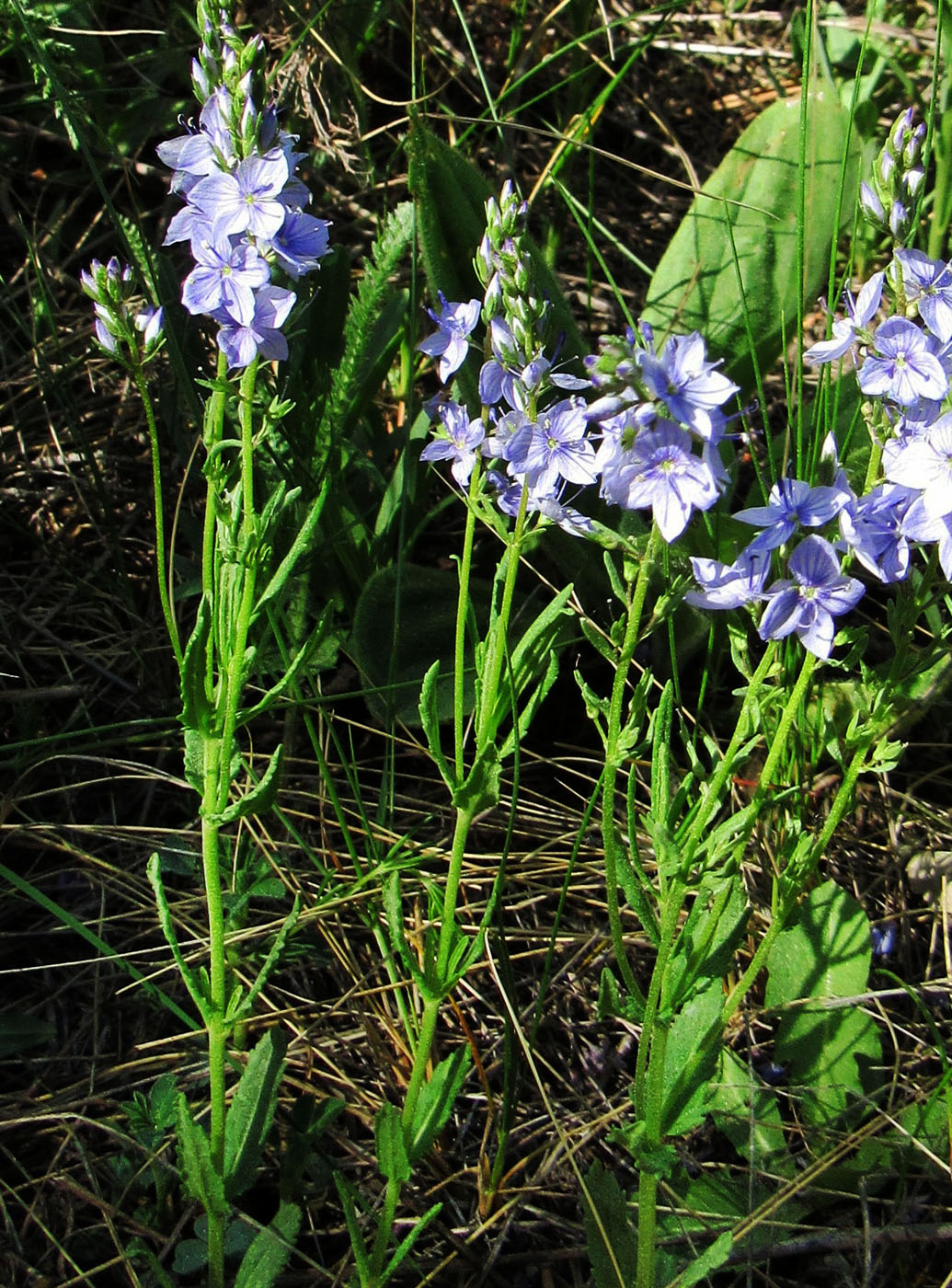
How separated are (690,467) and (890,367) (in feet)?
1.17

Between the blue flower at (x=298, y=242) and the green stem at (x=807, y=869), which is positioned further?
the green stem at (x=807, y=869)

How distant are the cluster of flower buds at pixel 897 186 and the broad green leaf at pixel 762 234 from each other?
3.25 ft

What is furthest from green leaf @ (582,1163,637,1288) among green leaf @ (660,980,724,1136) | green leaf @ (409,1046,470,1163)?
green leaf @ (409,1046,470,1163)

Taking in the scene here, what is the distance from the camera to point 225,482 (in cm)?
177

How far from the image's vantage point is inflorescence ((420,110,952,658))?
141 centimetres

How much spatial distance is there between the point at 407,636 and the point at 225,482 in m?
0.84

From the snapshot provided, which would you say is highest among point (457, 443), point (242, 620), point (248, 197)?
point (248, 197)

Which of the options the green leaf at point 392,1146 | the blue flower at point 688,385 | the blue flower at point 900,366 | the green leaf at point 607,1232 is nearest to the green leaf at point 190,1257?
the green leaf at point 392,1146

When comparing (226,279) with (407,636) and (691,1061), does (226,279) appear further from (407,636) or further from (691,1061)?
(691,1061)

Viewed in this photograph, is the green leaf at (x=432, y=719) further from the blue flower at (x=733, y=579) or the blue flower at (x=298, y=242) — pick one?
the blue flower at (x=298, y=242)

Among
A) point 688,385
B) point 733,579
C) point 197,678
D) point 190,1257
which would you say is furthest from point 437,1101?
point 688,385

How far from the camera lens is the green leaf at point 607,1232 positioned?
1814mm

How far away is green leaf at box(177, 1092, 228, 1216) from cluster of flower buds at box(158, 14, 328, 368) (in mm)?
1131

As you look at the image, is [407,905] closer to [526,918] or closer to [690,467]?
[526,918]
